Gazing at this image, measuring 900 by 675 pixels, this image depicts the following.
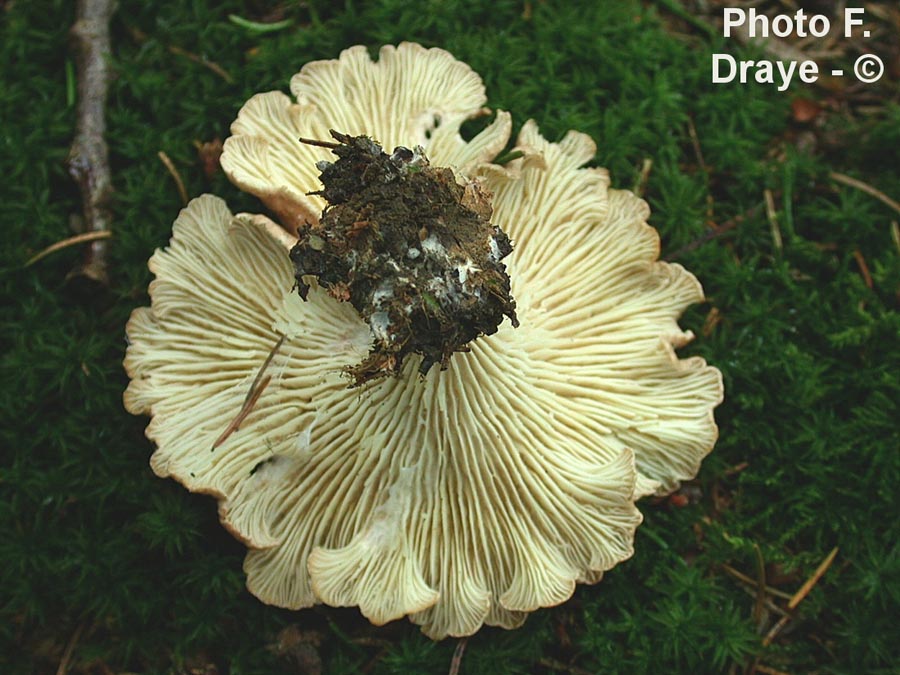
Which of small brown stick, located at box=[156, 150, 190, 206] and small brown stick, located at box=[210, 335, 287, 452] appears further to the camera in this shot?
small brown stick, located at box=[156, 150, 190, 206]

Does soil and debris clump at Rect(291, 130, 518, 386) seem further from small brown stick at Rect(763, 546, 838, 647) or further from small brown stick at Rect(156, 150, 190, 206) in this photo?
small brown stick at Rect(763, 546, 838, 647)

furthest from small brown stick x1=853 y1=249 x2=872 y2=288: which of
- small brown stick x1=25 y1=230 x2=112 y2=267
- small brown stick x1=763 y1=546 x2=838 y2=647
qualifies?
small brown stick x1=25 y1=230 x2=112 y2=267

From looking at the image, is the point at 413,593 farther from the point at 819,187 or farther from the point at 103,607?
the point at 819,187

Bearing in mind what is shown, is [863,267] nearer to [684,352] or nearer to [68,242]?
[684,352]

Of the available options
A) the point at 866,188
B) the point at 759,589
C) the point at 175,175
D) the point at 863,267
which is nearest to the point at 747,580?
the point at 759,589

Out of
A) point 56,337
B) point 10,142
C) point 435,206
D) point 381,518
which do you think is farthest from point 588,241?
point 10,142
